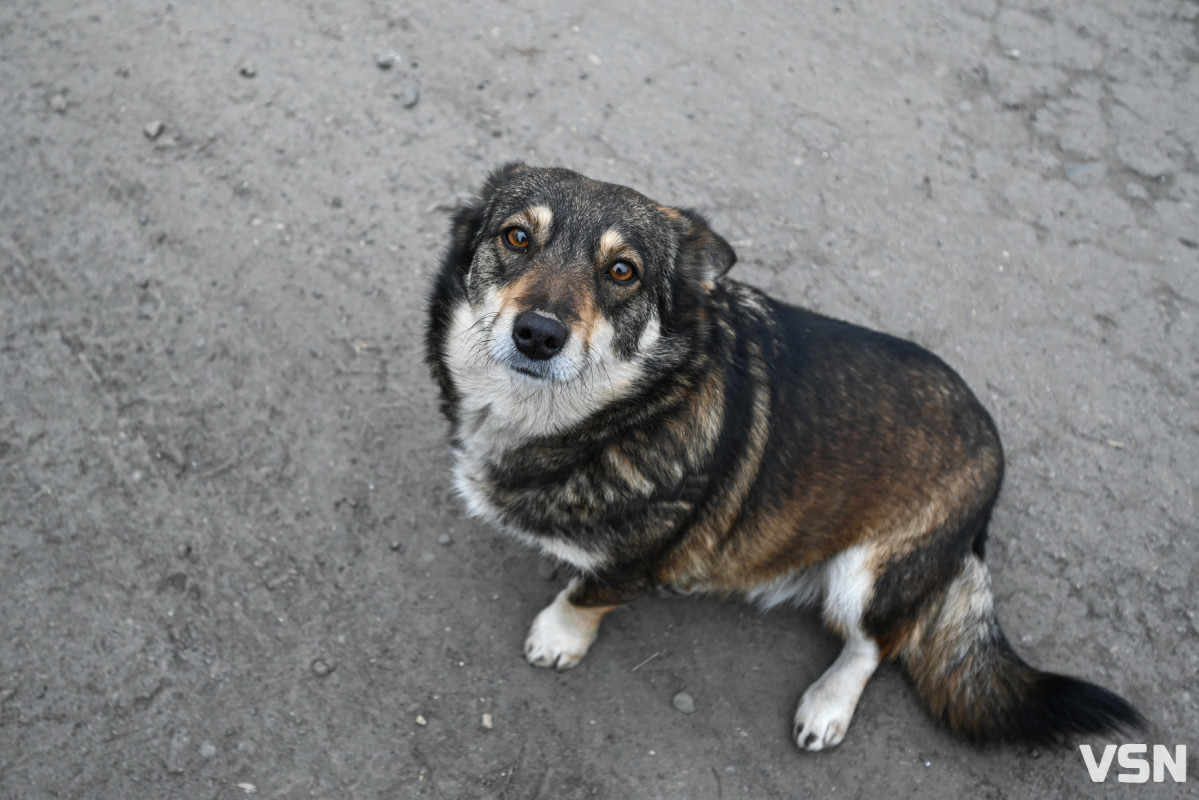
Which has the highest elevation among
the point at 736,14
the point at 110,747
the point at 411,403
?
the point at 736,14

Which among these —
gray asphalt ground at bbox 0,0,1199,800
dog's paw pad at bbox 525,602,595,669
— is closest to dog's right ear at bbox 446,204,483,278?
gray asphalt ground at bbox 0,0,1199,800

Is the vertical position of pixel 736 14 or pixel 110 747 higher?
pixel 736 14

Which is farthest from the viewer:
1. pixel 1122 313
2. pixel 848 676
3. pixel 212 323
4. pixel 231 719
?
pixel 1122 313

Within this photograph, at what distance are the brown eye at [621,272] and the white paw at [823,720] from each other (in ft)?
6.29

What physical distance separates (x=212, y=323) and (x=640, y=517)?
2.36 meters

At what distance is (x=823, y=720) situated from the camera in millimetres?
3229

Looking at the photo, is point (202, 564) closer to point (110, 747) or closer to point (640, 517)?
point (110, 747)

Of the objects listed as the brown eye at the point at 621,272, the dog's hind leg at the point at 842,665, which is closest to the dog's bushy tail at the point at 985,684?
the dog's hind leg at the point at 842,665

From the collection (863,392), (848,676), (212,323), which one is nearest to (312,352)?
(212,323)

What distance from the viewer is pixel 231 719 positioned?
303cm

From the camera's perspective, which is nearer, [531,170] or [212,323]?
[531,170]

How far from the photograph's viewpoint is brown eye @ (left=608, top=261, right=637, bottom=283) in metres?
2.71

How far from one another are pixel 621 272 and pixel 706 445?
675 mm

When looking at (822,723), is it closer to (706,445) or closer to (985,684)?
(985,684)
